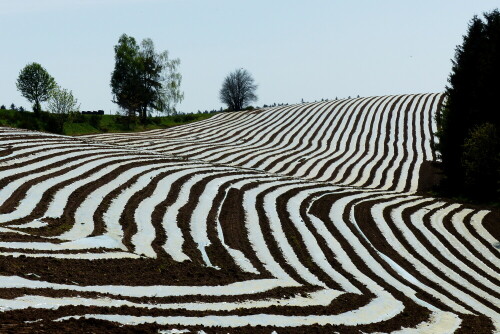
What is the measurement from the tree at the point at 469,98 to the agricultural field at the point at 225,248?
4.88 meters

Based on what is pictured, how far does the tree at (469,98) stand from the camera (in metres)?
54.1

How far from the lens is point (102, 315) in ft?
50.4

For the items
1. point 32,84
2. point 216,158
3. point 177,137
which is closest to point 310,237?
point 216,158

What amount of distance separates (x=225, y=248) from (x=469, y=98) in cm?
4031

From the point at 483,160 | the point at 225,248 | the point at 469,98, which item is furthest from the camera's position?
the point at 469,98

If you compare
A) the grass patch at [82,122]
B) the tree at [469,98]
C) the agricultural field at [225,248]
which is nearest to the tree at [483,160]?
the tree at [469,98]

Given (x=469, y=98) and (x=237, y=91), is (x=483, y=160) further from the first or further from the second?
(x=237, y=91)

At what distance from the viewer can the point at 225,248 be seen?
101ft

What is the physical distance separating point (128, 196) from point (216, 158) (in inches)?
1326

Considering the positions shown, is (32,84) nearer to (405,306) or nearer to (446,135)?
(446,135)

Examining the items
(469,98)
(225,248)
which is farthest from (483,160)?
(225,248)

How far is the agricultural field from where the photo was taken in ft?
58.2

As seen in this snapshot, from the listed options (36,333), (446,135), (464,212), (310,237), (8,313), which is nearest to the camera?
Result: (36,333)

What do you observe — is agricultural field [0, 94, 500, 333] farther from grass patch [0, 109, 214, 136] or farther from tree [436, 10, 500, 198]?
grass patch [0, 109, 214, 136]
